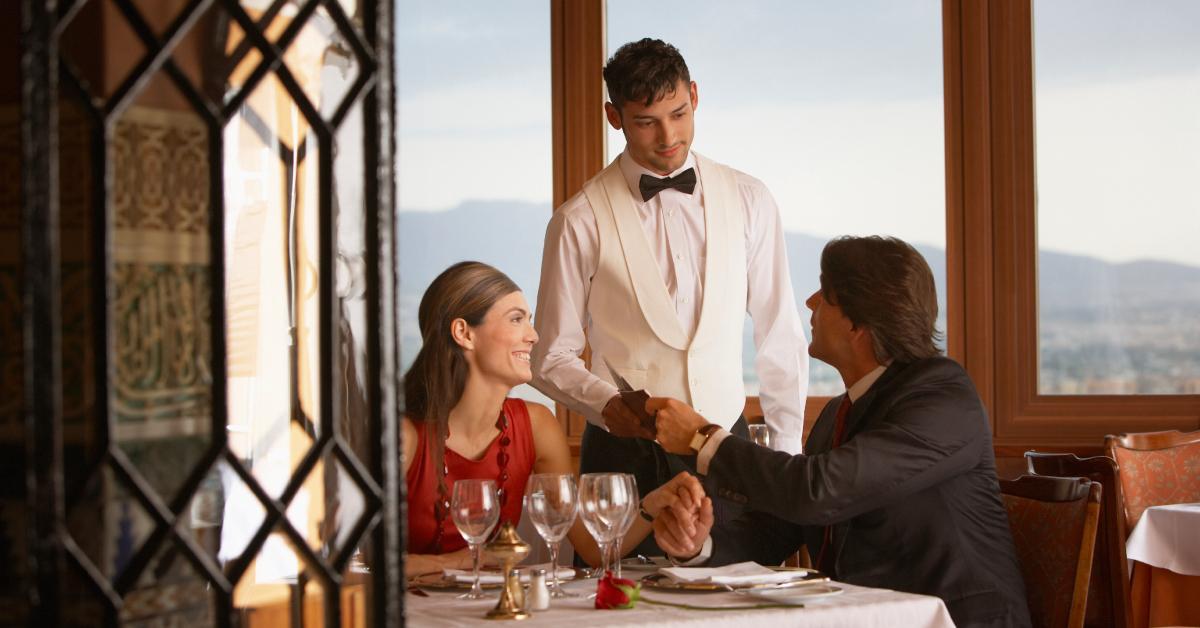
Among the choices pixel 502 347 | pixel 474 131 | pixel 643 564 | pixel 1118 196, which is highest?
pixel 474 131

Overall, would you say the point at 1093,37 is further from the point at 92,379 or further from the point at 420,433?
the point at 92,379

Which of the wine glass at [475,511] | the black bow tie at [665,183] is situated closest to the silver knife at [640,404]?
the black bow tie at [665,183]

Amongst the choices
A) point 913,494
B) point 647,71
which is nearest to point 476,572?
point 913,494

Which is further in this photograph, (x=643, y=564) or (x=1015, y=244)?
(x=1015, y=244)

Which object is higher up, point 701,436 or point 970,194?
point 970,194

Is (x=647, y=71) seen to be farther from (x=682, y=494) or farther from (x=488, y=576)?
(x=488, y=576)

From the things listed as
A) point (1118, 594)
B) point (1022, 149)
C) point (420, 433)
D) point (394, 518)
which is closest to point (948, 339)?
point (1022, 149)

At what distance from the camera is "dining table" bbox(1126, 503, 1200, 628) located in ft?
12.5

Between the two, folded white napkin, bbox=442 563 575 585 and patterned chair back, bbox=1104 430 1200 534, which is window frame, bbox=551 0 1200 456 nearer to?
patterned chair back, bbox=1104 430 1200 534

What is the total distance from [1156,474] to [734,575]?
272cm

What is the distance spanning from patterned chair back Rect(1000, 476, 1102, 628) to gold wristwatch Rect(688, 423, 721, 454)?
0.57 m

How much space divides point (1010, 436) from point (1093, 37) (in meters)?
1.65

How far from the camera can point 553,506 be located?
6.44 ft

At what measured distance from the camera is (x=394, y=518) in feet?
3.75
